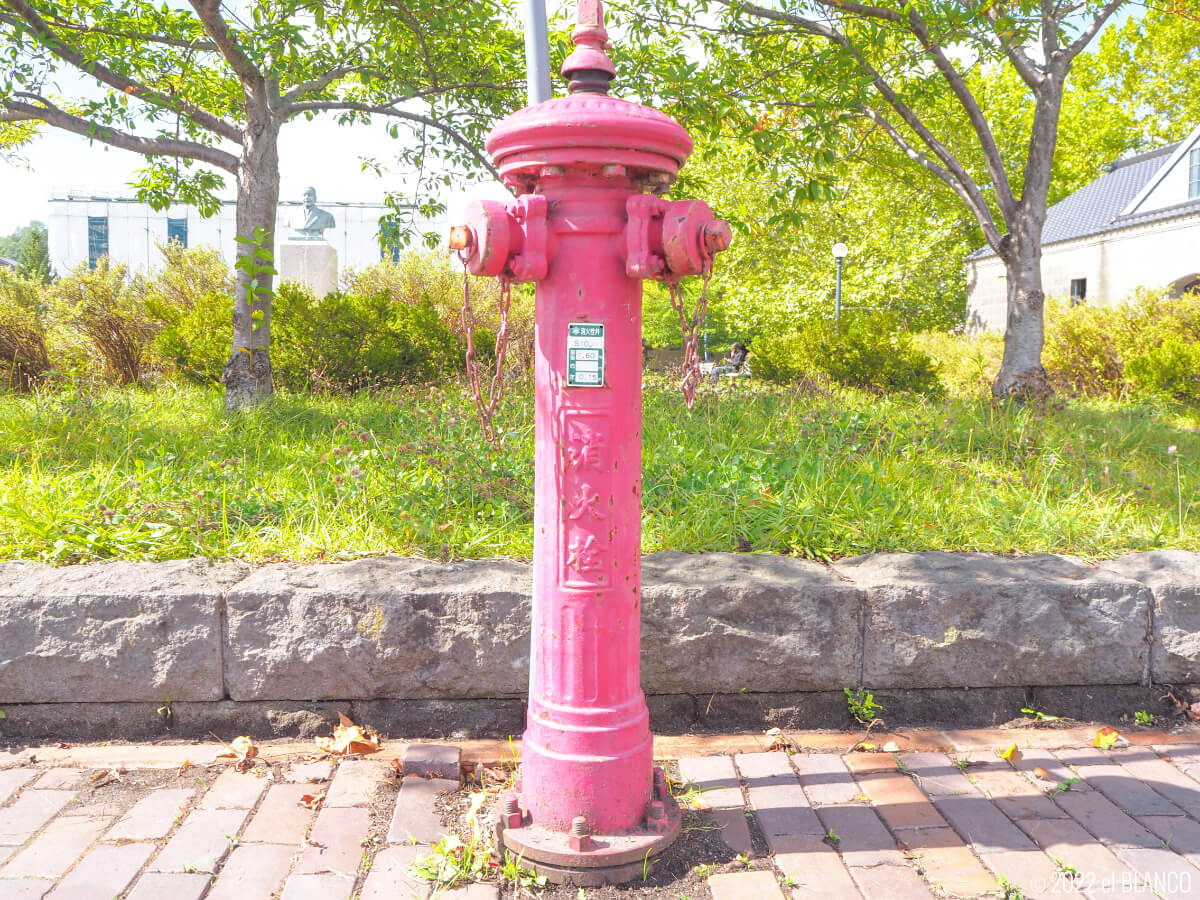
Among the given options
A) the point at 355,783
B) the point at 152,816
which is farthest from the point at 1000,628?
the point at 152,816

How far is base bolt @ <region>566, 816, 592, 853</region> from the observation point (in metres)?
2.30

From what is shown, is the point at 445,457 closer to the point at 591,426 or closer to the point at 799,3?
the point at 591,426

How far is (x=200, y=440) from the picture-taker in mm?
5266

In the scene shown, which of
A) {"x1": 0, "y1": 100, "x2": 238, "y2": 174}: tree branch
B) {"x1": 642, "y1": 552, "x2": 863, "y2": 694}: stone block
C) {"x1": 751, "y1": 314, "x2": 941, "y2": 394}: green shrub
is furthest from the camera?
{"x1": 751, "y1": 314, "x2": 941, "y2": 394}: green shrub

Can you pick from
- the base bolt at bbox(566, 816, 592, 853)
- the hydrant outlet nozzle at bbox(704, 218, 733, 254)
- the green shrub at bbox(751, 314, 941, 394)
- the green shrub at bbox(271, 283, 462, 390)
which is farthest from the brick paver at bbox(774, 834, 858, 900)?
the green shrub at bbox(751, 314, 941, 394)

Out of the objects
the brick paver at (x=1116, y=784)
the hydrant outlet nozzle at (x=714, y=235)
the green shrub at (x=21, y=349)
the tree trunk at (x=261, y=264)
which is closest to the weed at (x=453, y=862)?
the hydrant outlet nozzle at (x=714, y=235)

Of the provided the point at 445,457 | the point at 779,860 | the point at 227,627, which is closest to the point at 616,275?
the point at 779,860

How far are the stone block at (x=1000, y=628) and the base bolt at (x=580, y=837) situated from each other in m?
1.38

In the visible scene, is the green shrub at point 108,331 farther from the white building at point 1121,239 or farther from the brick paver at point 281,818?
the white building at point 1121,239

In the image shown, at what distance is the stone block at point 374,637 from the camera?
3.07 meters

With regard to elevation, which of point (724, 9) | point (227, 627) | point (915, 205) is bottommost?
point (227, 627)

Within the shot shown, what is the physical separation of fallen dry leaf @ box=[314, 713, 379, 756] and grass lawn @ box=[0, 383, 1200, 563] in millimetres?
688

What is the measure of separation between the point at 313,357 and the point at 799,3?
5.10 meters

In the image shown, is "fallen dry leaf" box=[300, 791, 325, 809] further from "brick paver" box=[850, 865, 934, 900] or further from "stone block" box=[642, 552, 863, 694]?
"brick paver" box=[850, 865, 934, 900]
